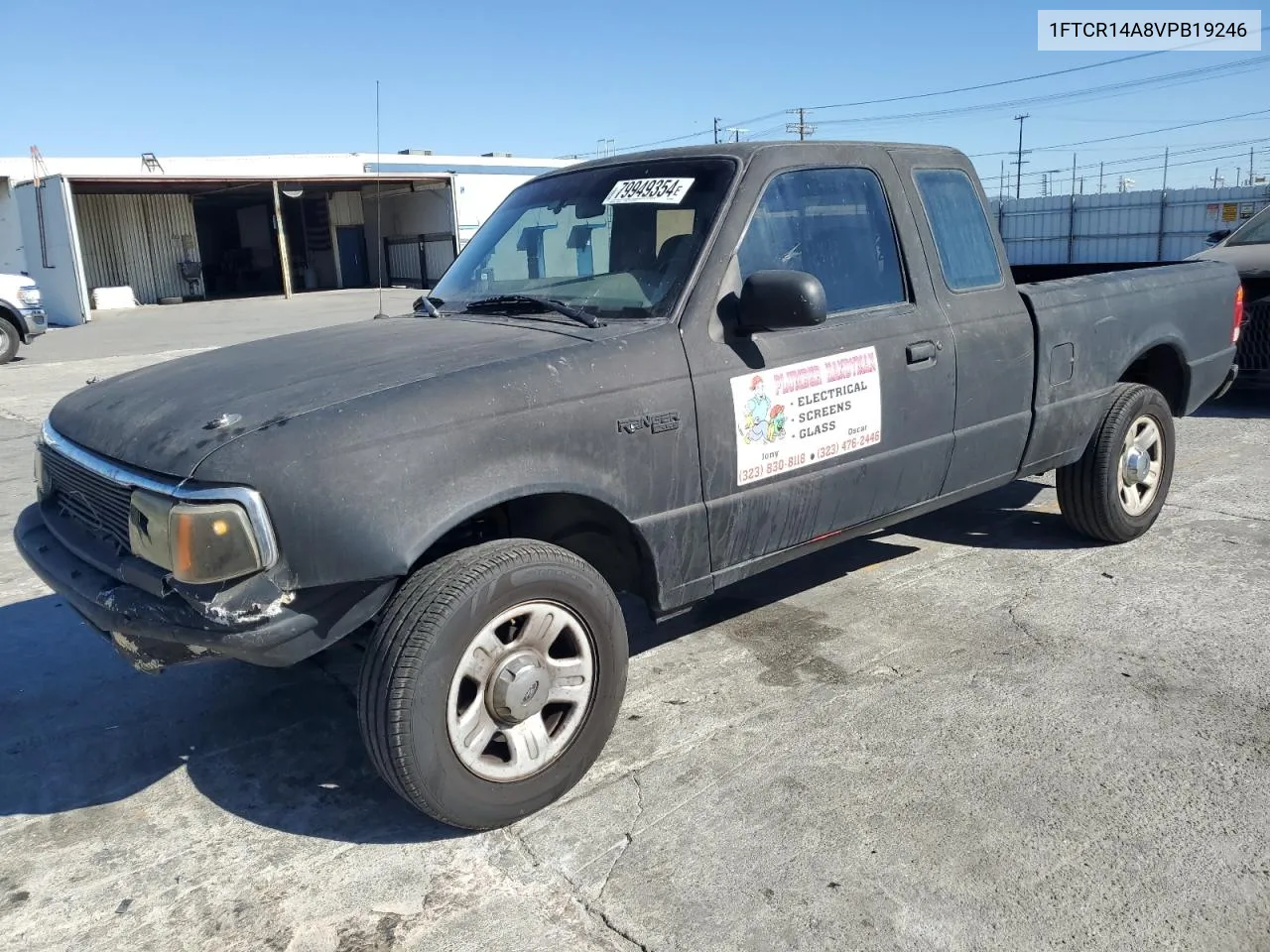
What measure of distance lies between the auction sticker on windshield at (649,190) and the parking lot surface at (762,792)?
1794mm

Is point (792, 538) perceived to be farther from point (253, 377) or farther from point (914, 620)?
point (253, 377)

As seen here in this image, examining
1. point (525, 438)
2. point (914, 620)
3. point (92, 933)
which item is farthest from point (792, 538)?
point (92, 933)

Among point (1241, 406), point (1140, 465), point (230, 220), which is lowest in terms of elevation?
point (1241, 406)

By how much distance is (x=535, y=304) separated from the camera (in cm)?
375

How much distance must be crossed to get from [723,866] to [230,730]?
1925 mm

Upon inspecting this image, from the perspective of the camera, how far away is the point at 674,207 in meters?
3.73

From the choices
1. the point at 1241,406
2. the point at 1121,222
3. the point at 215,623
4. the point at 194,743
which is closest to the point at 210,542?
the point at 215,623

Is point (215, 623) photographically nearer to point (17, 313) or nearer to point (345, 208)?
point (17, 313)

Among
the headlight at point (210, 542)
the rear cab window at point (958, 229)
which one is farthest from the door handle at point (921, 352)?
the headlight at point (210, 542)

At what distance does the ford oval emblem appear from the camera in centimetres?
281

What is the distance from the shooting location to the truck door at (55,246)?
2573 centimetres

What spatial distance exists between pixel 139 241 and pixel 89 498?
33317 mm

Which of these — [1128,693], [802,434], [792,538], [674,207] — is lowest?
[1128,693]

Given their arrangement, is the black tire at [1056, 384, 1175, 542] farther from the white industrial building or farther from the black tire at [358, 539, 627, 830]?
the white industrial building
